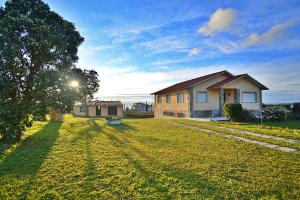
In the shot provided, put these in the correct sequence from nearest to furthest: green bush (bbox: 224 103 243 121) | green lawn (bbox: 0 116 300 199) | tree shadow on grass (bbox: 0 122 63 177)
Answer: green lawn (bbox: 0 116 300 199) → tree shadow on grass (bbox: 0 122 63 177) → green bush (bbox: 224 103 243 121)

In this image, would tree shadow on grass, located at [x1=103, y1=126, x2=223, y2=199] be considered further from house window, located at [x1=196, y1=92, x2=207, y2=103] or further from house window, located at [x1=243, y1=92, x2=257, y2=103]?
house window, located at [x1=243, y1=92, x2=257, y2=103]

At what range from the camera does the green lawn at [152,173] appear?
4555mm

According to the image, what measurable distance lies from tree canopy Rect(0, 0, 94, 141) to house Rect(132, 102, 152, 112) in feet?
98.9

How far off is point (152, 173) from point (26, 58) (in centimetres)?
906

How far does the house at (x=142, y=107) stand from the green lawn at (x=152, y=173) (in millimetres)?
32586

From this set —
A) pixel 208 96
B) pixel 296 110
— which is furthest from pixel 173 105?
pixel 296 110

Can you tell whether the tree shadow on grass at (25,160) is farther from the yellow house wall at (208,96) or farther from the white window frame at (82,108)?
the white window frame at (82,108)

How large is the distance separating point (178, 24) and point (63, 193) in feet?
50.9

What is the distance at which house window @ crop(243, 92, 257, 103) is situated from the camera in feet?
83.0

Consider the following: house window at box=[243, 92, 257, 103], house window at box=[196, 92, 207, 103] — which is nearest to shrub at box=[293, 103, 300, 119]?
house window at box=[243, 92, 257, 103]

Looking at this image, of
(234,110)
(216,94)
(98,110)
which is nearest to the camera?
(234,110)

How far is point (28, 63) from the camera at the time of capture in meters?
10.8

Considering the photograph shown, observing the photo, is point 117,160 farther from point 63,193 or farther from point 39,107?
point 39,107

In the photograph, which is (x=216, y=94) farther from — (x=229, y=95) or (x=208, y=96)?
(x=229, y=95)
